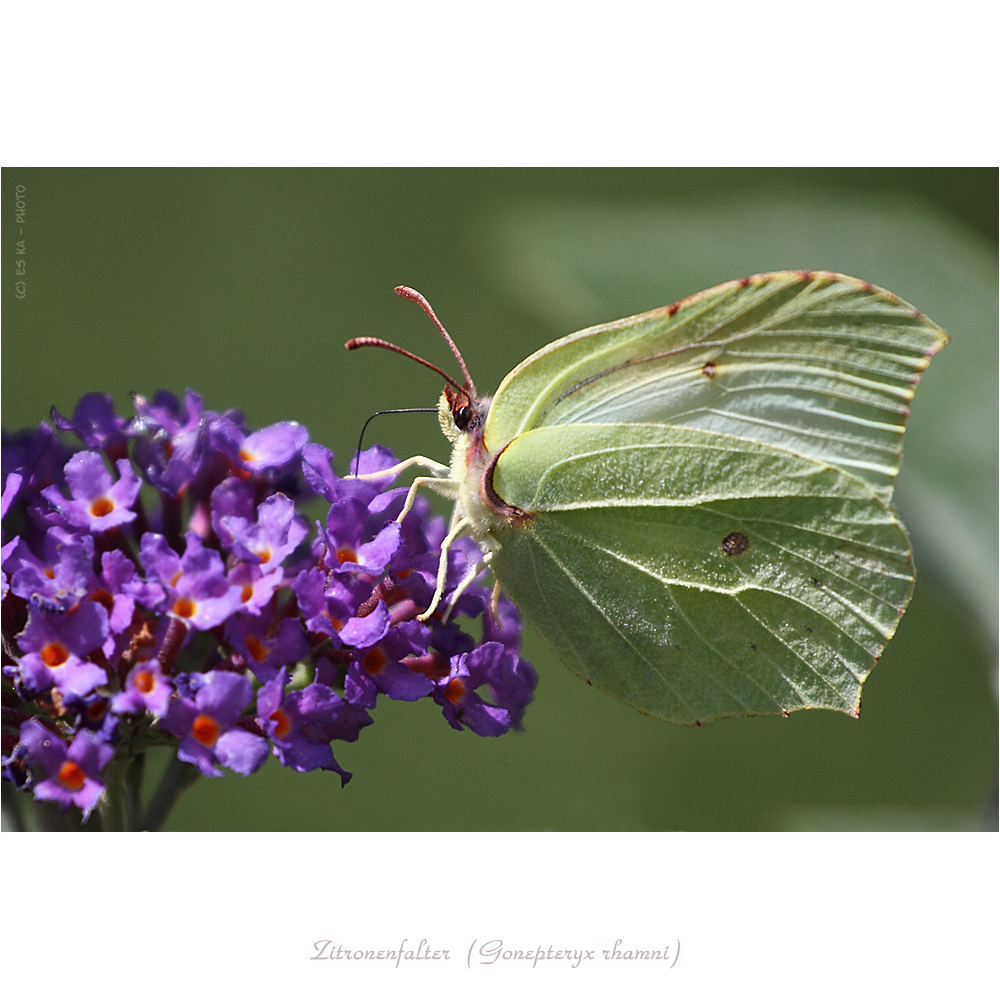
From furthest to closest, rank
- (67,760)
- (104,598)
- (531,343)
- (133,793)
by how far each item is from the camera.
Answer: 1. (531,343)
2. (133,793)
3. (104,598)
4. (67,760)

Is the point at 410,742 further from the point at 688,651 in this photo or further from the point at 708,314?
the point at 708,314

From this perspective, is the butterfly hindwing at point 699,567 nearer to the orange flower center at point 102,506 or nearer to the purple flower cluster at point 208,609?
the purple flower cluster at point 208,609

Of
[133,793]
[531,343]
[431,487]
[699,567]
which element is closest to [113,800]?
[133,793]

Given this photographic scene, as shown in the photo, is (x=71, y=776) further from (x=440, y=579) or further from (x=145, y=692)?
(x=440, y=579)

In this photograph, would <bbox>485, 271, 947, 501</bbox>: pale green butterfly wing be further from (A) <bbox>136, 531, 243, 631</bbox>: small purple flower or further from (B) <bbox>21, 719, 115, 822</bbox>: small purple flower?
(B) <bbox>21, 719, 115, 822</bbox>: small purple flower

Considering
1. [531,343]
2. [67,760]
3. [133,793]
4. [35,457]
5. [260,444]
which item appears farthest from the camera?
[531,343]

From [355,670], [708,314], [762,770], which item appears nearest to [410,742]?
[762,770]

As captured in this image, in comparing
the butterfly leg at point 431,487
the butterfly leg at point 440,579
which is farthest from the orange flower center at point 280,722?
the butterfly leg at point 431,487
